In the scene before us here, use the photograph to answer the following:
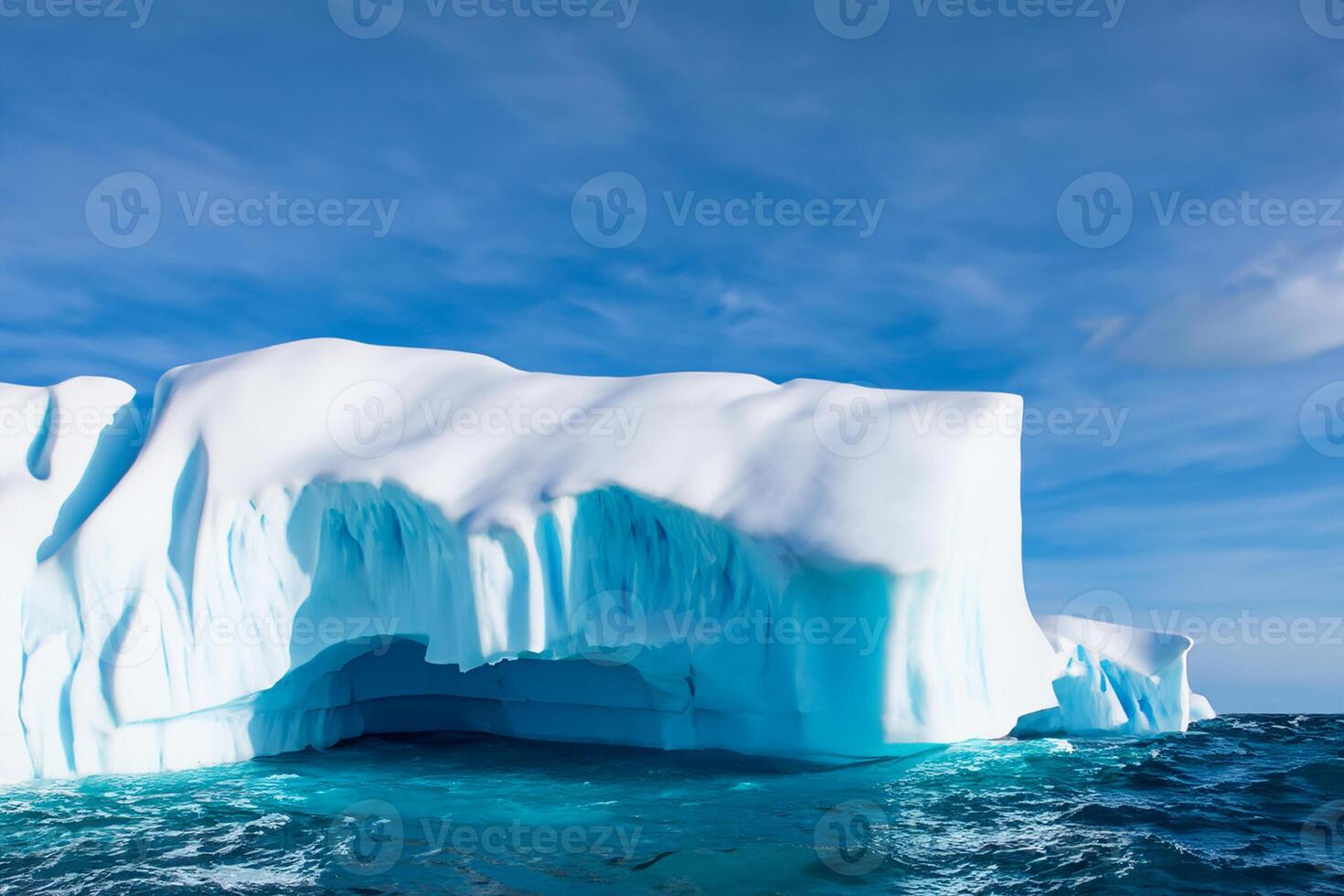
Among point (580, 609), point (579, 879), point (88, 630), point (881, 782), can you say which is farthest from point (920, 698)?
point (88, 630)

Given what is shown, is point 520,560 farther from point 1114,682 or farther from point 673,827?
point 1114,682

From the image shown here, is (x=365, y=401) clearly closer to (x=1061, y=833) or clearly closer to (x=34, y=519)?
(x=34, y=519)

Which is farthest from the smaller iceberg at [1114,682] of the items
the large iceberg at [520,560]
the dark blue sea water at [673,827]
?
the large iceberg at [520,560]

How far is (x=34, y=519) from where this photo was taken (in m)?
10.1

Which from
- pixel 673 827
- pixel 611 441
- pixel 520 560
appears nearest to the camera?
pixel 673 827

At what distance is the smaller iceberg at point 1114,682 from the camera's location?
13727 mm

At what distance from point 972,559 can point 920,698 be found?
61.6 inches

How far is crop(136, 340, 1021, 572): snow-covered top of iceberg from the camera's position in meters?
9.26

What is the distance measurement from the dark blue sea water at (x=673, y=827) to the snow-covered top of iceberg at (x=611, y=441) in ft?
7.30

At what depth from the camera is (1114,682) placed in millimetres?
14320

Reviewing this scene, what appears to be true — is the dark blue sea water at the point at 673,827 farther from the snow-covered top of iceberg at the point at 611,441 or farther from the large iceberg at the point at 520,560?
the snow-covered top of iceberg at the point at 611,441

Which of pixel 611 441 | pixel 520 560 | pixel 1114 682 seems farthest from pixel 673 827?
pixel 1114 682

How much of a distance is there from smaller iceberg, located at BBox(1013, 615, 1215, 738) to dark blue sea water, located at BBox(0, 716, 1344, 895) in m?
3.02

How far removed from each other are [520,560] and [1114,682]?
9.33 m
